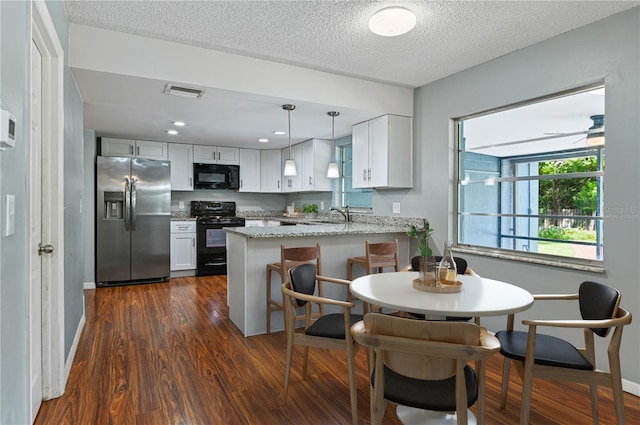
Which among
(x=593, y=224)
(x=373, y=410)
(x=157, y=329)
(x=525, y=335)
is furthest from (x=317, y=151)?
(x=373, y=410)

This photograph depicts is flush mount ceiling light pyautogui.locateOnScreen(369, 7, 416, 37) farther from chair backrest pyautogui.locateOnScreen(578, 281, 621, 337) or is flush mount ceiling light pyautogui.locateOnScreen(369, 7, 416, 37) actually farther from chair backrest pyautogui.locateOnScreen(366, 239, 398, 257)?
chair backrest pyautogui.locateOnScreen(578, 281, 621, 337)

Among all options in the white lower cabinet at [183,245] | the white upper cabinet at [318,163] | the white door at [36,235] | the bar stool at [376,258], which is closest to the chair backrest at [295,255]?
the bar stool at [376,258]

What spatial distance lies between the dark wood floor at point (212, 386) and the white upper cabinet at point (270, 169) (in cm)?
357

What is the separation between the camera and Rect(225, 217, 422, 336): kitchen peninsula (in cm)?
332

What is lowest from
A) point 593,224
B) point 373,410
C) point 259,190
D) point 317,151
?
point 373,410

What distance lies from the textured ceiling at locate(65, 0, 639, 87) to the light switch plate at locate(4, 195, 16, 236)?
1790 millimetres

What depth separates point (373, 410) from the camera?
59.4 inches

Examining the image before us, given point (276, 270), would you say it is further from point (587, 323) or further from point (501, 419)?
point (587, 323)

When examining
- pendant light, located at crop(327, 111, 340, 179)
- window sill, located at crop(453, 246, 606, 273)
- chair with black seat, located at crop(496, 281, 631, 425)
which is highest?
pendant light, located at crop(327, 111, 340, 179)

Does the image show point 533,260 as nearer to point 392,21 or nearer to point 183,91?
point 392,21

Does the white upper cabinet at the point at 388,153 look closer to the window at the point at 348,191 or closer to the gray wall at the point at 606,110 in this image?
the gray wall at the point at 606,110

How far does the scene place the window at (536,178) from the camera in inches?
108

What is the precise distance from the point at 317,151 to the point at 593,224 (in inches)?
147

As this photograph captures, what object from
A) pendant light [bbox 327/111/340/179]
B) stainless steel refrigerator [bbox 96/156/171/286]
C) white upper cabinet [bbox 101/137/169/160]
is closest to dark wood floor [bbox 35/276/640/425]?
stainless steel refrigerator [bbox 96/156/171/286]
